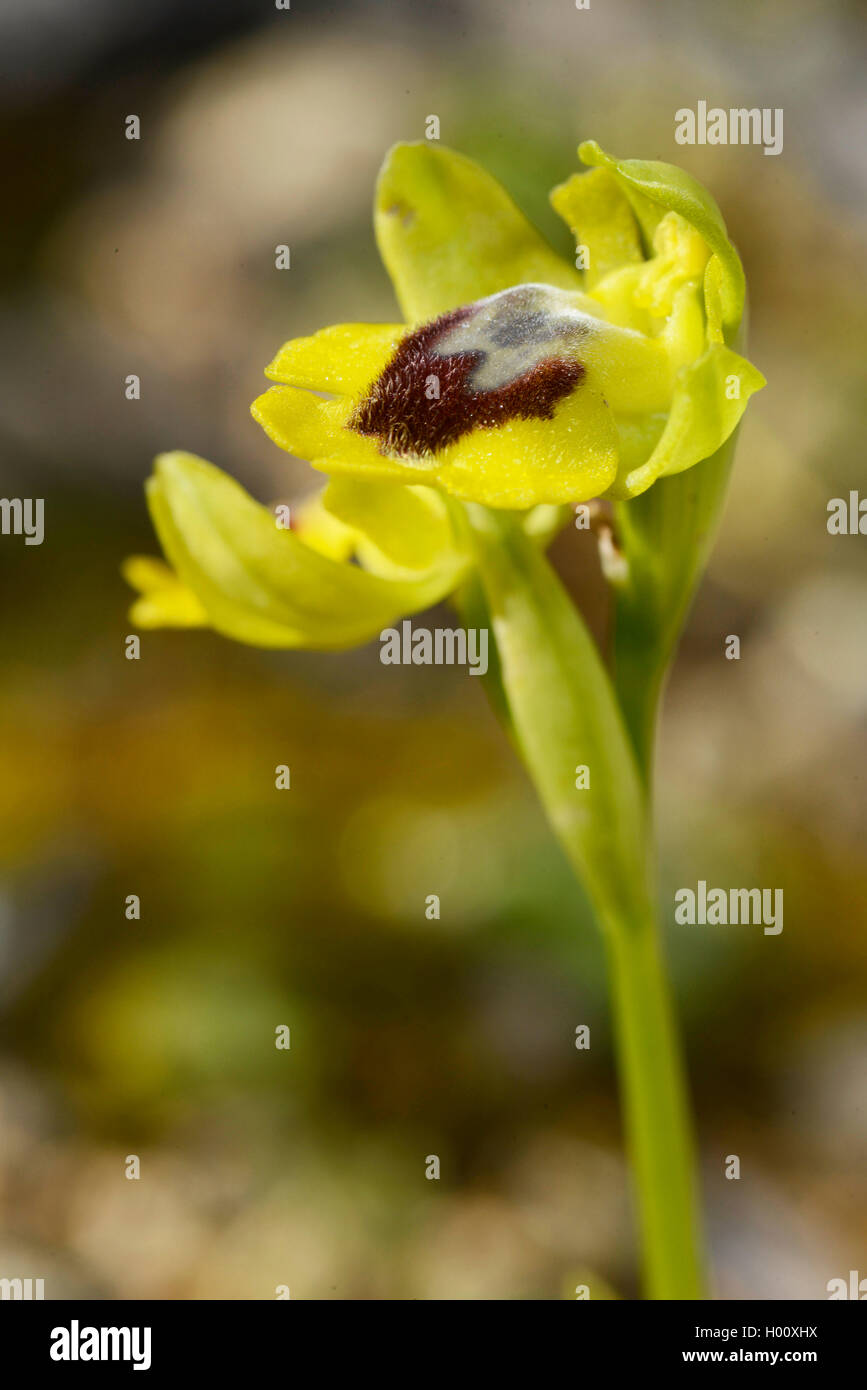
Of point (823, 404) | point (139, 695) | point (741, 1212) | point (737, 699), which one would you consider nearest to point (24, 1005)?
point (139, 695)

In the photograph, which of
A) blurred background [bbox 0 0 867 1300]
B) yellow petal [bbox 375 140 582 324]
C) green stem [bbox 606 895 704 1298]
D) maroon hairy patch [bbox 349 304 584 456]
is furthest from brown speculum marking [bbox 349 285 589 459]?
blurred background [bbox 0 0 867 1300]

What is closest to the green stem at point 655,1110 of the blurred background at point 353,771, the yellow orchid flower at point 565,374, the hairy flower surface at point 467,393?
the blurred background at point 353,771

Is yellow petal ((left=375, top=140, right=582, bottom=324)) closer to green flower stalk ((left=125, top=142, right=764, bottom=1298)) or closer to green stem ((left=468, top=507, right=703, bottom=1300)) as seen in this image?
green flower stalk ((left=125, top=142, right=764, bottom=1298))

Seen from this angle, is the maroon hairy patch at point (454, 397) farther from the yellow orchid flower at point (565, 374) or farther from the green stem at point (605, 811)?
the green stem at point (605, 811)

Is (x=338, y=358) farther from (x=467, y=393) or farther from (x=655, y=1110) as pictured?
(x=655, y=1110)

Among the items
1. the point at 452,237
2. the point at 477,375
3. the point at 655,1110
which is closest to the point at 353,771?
the point at 655,1110

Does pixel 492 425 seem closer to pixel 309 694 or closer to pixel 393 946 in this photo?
pixel 393 946
